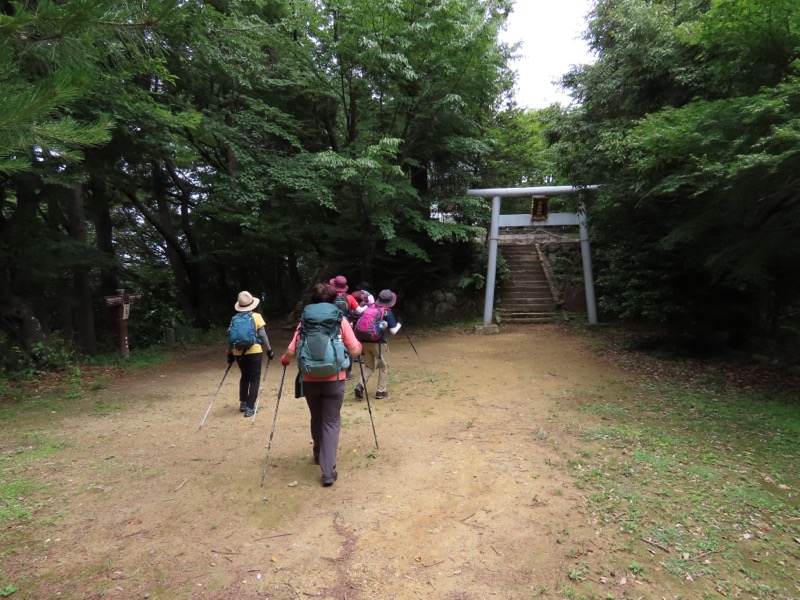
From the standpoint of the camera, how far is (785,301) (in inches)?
338

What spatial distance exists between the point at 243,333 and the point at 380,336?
1880 mm

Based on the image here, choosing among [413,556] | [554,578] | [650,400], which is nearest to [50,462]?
[413,556]

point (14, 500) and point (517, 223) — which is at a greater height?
point (517, 223)

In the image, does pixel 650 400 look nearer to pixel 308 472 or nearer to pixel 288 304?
pixel 308 472

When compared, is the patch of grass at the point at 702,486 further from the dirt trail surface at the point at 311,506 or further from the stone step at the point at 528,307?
the stone step at the point at 528,307

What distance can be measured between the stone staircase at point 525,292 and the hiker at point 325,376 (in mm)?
11202

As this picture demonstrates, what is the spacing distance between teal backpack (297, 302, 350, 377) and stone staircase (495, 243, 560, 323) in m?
11.3

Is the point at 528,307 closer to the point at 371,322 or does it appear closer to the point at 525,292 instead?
the point at 525,292

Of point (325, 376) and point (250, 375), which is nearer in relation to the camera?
point (325, 376)

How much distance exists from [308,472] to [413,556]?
155cm

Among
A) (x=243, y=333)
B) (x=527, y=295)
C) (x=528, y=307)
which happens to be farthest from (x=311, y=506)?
(x=527, y=295)

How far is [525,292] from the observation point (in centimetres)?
1591

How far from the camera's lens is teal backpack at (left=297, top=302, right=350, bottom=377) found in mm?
3639

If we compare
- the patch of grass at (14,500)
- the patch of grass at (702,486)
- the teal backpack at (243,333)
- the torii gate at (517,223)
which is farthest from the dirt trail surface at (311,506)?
the torii gate at (517,223)
